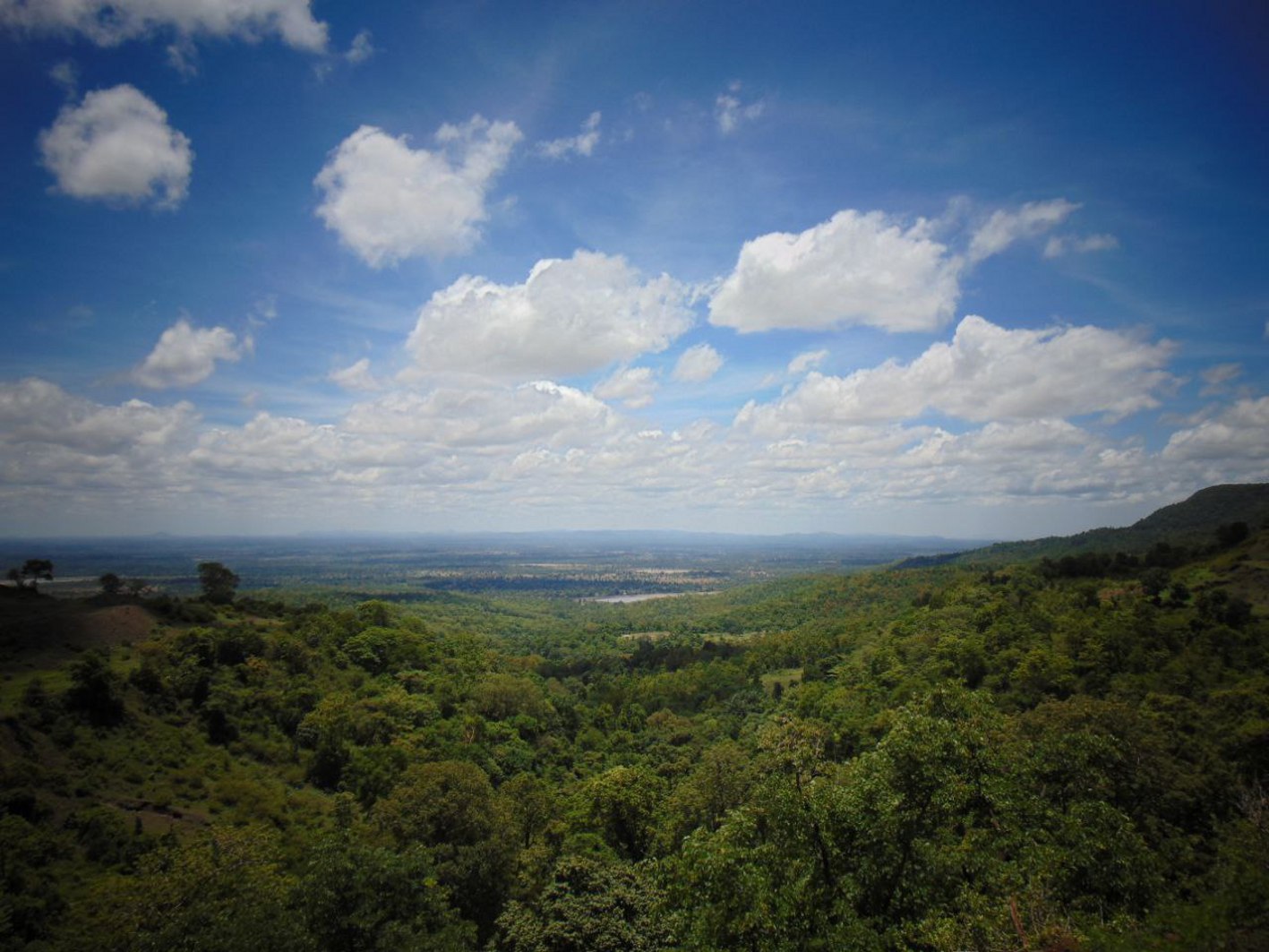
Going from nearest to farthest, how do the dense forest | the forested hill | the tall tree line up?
the dense forest → the tall tree → the forested hill

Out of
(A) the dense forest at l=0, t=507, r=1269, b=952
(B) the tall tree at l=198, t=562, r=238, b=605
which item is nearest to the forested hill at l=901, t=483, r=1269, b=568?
(A) the dense forest at l=0, t=507, r=1269, b=952

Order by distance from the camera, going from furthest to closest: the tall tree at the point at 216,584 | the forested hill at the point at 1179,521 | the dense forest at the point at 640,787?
the forested hill at the point at 1179,521 → the tall tree at the point at 216,584 → the dense forest at the point at 640,787

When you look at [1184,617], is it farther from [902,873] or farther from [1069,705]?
[902,873]

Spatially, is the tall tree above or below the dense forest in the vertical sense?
above

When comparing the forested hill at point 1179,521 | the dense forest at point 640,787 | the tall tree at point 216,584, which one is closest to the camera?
the dense forest at point 640,787

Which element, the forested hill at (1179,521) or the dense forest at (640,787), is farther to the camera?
the forested hill at (1179,521)

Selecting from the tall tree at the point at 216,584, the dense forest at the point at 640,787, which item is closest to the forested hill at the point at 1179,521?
the dense forest at the point at 640,787

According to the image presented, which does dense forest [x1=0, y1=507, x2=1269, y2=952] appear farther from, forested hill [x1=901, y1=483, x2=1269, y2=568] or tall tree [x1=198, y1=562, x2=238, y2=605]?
forested hill [x1=901, y1=483, x2=1269, y2=568]

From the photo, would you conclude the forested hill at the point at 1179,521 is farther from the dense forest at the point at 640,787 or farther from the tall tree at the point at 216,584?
the tall tree at the point at 216,584

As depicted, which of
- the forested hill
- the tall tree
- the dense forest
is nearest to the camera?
the dense forest
